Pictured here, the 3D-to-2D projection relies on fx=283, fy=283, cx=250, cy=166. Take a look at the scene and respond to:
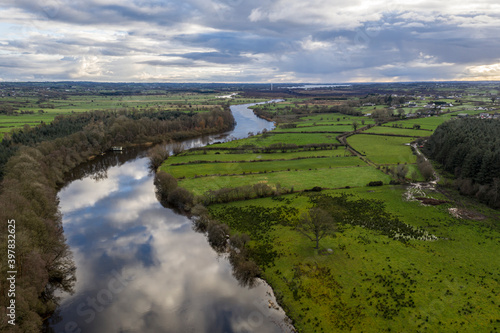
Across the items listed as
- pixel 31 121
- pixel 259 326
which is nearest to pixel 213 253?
pixel 259 326

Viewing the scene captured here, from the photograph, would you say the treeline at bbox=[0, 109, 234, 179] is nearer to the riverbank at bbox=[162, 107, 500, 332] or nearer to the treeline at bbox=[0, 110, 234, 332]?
the treeline at bbox=[0, 110, 234, 332]

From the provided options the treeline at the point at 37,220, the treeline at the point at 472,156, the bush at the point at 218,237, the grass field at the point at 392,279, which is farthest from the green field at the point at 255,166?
the grass field at the point at 392,279

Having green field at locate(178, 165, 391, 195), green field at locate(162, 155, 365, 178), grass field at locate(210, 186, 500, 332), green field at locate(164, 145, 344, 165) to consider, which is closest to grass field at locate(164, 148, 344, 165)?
green field at locate(164, 145, 344, 165)

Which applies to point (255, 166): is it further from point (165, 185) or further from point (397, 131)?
point (397, 131)

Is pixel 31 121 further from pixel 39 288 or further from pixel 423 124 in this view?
pixel 423 124

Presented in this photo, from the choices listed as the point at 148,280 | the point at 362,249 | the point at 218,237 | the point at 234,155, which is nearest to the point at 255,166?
the point at 234,155

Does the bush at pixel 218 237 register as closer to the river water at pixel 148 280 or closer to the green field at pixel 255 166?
the river water at pixel 148 280

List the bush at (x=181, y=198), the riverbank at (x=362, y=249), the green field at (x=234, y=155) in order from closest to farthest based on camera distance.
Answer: the riverbank at (x=362, y=249) → the bush at (x=181, y=198) → the green field at (x=234, y=155)
